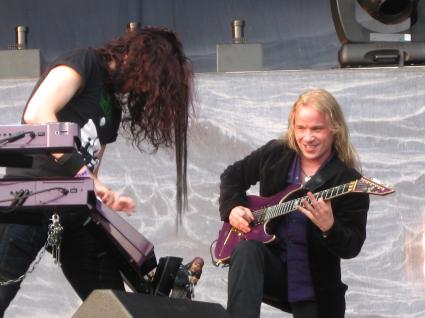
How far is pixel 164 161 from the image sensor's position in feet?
17.8

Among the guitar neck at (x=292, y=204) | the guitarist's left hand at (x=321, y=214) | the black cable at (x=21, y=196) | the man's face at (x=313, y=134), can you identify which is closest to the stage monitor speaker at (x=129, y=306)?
the black cable at (x=21, y=196)

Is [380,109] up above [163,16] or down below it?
below

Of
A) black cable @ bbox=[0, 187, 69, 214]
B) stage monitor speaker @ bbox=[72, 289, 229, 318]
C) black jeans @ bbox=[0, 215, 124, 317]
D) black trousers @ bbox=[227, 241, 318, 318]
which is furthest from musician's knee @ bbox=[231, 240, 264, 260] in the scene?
black cable @ bbox=[0, 187, 69, 214]

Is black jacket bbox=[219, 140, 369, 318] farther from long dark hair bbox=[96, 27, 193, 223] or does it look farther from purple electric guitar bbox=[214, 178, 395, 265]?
long dark hair bbox=[96, 27, 193, 223]

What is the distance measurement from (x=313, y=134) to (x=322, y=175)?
16cm


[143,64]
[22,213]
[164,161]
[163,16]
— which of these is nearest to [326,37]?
[163,16]

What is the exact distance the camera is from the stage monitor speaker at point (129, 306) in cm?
284

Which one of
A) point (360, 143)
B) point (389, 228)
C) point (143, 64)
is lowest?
point (389, 228)

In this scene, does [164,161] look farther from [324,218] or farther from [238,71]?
[324,218]

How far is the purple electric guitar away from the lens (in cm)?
425

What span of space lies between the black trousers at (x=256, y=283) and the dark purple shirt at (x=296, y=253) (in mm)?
31

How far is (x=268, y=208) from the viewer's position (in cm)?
442

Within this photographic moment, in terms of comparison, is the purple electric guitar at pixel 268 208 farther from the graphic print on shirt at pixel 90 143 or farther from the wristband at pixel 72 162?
the wristband at pixel 72 162

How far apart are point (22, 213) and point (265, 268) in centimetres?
112
